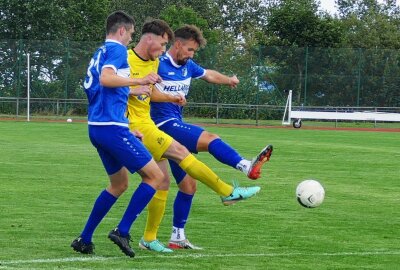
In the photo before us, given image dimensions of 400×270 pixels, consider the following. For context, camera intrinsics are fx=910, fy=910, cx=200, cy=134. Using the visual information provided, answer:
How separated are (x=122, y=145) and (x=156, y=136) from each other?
0.71 metres

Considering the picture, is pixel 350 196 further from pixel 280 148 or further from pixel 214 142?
pixel 280 148

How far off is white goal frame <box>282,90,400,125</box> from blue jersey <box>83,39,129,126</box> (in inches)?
1294

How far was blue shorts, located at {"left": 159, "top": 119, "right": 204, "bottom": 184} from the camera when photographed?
8852 millimetres

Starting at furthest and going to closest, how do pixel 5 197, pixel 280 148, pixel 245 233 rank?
1. pixel 280 148
2. pixel 5 197
3. pixel 245 233

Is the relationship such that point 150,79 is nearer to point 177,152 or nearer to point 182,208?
point 177,152

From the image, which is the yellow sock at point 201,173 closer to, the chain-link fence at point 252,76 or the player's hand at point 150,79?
the player's hand at point 150,79

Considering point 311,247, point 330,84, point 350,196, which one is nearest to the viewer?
point 311,247

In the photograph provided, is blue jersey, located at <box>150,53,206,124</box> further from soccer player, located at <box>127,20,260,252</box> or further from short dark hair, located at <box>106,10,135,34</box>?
short dark hair, located at <box>106,10,135,34</box>

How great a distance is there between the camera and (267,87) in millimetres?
42188

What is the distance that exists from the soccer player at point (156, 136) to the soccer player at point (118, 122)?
425 mm

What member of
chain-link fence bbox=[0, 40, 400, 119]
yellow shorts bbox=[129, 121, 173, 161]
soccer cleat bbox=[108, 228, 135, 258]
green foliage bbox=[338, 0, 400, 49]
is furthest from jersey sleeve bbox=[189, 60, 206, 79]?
green foliage bbox=[338, 0, 400, 49]

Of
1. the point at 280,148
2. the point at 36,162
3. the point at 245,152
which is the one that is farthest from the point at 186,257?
the point at 280,148

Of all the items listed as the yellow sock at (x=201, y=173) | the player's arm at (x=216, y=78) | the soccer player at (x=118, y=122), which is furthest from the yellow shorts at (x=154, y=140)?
the player's arm at (x=216, y=78)

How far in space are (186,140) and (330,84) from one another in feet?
111
